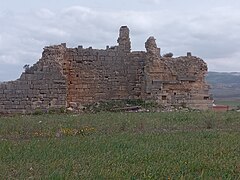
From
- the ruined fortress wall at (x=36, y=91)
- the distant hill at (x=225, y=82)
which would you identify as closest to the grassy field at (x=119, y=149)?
the ruined fortress wall at (x=36, y=91)

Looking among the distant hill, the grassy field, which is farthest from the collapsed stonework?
the distant hill

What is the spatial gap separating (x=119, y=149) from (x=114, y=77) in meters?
12.7

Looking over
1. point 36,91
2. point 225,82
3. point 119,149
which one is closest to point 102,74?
point 36,91

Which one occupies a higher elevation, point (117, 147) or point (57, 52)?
point (57, 52)

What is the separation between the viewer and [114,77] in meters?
22.2

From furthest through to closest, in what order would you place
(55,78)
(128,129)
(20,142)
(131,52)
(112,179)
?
(131,52), (55,78), (128,129), (20,142), (112,179)

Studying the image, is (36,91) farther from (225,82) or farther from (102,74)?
(225,82)

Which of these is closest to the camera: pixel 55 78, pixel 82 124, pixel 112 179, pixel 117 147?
pixel 112 179

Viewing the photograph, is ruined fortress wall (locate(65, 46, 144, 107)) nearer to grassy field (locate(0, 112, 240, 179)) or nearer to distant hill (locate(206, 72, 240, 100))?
grassy field (locate(0, 112, 240, 179))

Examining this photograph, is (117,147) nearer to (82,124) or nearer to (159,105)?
(82,124)

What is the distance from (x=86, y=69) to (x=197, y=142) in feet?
39.6

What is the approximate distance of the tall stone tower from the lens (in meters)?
22.1

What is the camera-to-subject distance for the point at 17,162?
8.34m

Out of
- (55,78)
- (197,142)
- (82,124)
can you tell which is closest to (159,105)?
(55,78)
